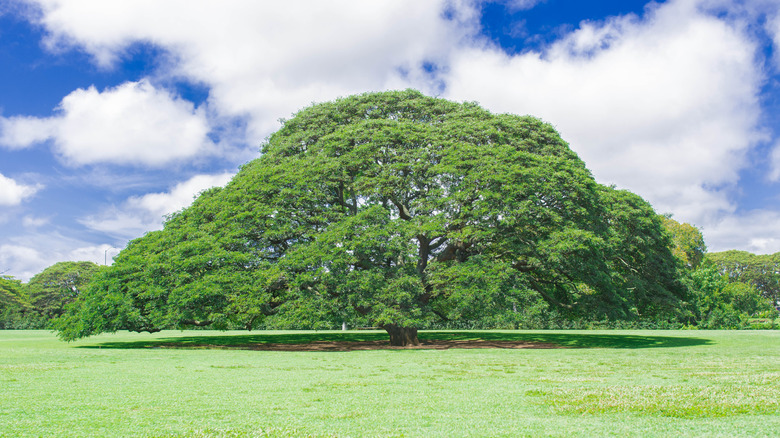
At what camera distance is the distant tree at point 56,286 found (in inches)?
2609

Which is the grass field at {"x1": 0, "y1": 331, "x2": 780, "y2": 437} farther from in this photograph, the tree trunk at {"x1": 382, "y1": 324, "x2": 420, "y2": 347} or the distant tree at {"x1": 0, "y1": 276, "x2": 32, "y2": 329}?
the distant tree at {"x1": 0, "y1": 276, "x2": 32, "y2": 329}

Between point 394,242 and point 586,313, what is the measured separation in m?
9.75

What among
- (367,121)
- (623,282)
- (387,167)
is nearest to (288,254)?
(387,167)

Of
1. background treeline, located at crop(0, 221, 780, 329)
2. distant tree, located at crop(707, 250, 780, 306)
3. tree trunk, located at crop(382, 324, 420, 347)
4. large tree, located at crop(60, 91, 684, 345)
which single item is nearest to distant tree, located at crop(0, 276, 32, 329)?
background treeline, located at crop(0, 221, 780, 329)

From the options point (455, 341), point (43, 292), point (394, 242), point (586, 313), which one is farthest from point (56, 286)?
point (586, 313)

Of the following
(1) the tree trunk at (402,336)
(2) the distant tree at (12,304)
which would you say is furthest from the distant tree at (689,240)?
(2) the distant tree at (12,304)

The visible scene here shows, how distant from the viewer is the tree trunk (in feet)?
70.8

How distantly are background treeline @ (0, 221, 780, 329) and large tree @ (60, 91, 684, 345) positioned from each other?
1.87 ft

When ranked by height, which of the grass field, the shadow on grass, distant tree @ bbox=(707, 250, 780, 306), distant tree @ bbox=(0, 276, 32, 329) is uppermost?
distant tree @ bbox=(707, 250, 780, 306)

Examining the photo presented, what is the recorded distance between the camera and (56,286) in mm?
68312

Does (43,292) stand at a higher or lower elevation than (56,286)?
lower

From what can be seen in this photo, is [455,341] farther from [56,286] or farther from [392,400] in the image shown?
[56,286]

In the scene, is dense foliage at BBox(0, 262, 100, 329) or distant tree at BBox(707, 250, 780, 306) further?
distant tree at BBox(707, 250, 780, 306)

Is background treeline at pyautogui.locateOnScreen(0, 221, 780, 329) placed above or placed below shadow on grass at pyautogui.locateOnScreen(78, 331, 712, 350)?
above
